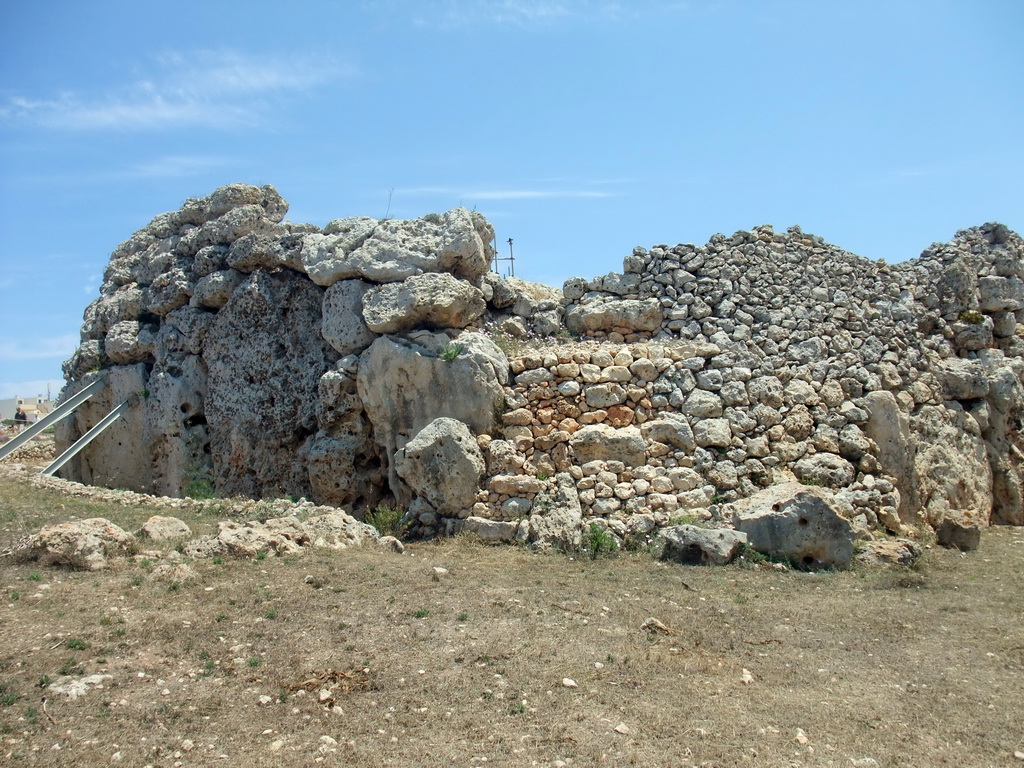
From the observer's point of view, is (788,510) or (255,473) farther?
(255,473)

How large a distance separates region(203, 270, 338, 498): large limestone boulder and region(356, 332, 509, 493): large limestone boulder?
5.27ft

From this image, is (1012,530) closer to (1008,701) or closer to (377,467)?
(1008,701)

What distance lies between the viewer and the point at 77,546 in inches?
293

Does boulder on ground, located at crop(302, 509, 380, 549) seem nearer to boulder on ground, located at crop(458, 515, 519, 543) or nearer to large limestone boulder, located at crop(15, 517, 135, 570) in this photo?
boulder on ground, located at crop(458, 515, 519, 543)

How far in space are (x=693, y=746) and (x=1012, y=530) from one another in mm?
8961

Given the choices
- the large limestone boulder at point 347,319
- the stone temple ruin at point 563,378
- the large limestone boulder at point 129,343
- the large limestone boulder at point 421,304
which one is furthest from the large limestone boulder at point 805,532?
the large limestone boulder at point 129,343

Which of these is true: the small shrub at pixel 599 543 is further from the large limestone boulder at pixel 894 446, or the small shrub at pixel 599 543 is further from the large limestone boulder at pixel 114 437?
the large limestone boulder at pixel 114 437

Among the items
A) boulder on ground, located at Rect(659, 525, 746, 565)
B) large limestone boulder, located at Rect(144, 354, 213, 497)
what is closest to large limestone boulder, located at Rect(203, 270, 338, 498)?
large limestone boulder, located at Rect(144, 354, 213, 497)

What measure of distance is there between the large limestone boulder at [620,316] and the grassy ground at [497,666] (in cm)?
394

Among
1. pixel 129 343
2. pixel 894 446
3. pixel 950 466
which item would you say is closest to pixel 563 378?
pixel 894 446

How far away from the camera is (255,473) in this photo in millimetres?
12312

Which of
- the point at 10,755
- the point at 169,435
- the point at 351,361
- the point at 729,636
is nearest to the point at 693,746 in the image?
the point at 729,636

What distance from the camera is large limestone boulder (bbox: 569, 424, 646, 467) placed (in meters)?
10.0

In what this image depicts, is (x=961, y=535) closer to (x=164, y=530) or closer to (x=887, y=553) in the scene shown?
(x=887, y=553)
